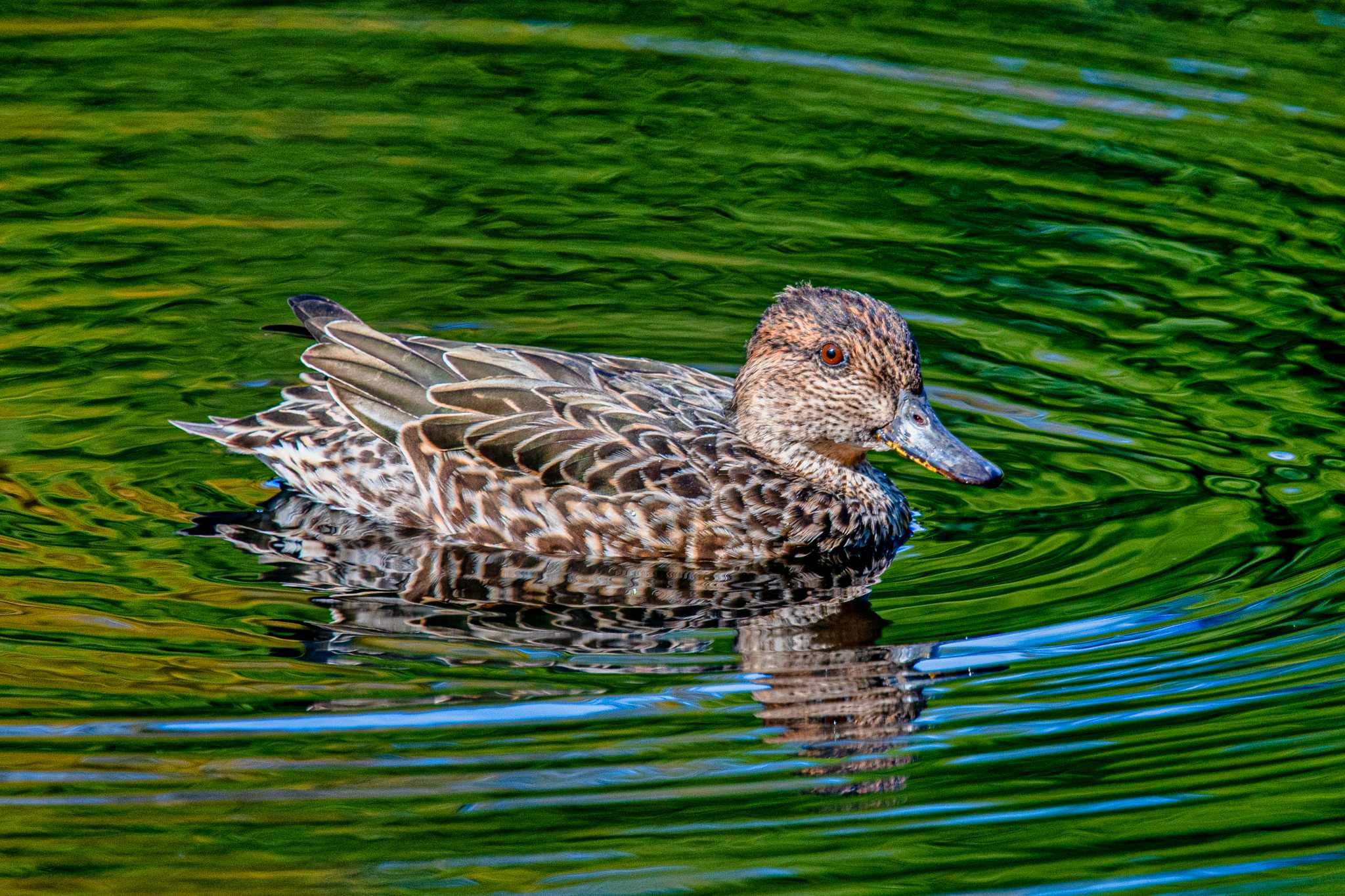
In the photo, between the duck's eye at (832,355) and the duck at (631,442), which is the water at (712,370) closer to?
the duck at (631,442)

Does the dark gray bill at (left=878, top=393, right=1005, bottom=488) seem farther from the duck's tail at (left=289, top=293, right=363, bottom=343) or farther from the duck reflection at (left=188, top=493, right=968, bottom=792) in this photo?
the duck's tail at (left=289, top=293, right=363, bottom=343)

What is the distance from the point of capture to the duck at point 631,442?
7.88 m

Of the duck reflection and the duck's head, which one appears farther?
the duck's head

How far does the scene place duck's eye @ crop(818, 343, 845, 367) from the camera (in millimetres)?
7930

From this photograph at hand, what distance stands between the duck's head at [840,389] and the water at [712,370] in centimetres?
41

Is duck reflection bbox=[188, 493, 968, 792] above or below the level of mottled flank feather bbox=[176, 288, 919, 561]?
below

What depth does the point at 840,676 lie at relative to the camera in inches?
261

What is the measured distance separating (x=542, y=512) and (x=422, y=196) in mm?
3700

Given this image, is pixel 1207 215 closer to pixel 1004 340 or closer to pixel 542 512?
pixel 1004 340

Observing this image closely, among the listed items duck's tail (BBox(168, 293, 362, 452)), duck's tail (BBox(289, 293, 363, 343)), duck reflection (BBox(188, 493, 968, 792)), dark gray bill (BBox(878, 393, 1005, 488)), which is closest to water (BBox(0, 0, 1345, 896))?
duck reflection (BBox(188, 493, 968, 792))

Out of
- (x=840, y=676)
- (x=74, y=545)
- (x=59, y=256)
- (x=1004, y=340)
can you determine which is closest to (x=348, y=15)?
(x=59, y=256)

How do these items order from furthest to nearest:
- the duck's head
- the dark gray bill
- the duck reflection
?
the duck's head, the dark gray bill, the duck reflection

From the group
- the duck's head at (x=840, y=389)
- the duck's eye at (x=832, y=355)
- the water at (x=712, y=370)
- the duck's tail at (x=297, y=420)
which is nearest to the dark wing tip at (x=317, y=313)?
the duck's tail at (x=297, y=420)

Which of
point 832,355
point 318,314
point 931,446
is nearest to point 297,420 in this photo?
point 318,314
